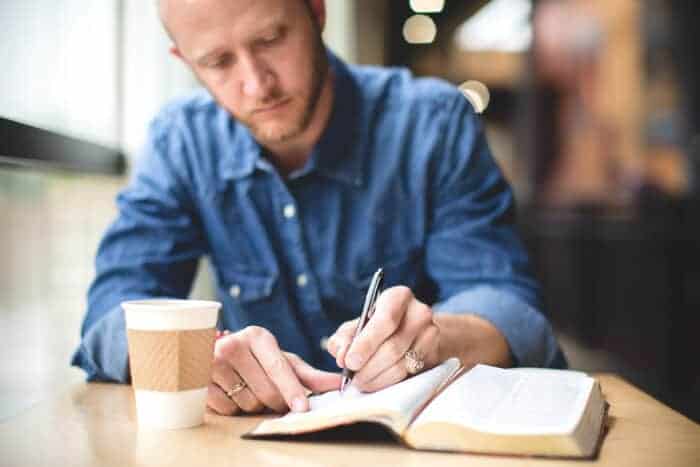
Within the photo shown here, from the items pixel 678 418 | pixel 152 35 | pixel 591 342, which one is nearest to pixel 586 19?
pixel 591 342

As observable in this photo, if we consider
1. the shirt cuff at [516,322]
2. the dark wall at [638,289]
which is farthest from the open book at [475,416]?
the dark wall at [638,289]

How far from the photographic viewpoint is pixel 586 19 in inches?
273

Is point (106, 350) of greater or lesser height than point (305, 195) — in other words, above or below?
below

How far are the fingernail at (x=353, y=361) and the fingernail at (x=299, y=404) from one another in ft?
0.24

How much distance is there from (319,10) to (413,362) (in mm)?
897

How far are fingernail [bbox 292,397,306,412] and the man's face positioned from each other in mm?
674

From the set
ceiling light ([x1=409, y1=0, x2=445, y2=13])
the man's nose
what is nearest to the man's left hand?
the man's nose

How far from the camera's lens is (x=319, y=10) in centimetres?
167

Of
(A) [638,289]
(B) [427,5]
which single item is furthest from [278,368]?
(B) [427,5]

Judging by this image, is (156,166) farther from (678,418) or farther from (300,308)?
(678,418)

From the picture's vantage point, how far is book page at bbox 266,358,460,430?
2.85 ft

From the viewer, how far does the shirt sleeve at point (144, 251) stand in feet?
4.46

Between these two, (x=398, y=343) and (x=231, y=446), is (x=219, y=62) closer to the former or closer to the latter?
(x=398, y=343)

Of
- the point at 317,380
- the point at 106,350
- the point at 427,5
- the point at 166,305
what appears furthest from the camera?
the point at 427,5
